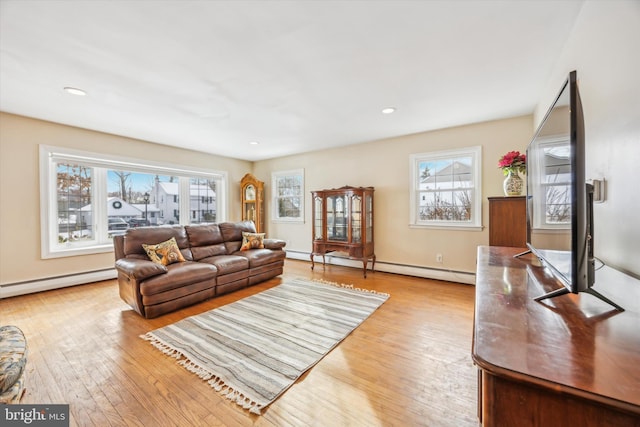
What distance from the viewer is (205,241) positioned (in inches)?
159

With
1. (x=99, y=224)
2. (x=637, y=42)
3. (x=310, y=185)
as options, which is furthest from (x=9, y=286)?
(x=637, y=42)

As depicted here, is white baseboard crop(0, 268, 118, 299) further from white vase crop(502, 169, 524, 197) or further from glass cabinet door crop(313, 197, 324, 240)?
white vase crop(502, 169, 524, 197)

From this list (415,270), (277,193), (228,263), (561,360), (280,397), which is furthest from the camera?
(277,193)

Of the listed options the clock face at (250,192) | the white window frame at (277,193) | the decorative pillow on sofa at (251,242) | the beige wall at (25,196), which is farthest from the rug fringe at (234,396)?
the clock face at (250,192)

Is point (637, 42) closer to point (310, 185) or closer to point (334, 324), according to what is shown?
point (334, 324)

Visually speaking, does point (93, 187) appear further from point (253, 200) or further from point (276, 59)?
point (276, 59)

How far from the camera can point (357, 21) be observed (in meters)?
1.72

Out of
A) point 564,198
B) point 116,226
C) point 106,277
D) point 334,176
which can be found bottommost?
point 106,277

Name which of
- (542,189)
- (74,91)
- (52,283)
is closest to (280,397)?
(542,189)

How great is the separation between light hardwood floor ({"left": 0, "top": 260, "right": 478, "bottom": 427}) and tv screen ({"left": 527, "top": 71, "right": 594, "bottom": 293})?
3.46ft

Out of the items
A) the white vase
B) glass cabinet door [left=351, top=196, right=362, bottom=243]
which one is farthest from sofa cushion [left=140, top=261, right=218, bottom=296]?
the white vase

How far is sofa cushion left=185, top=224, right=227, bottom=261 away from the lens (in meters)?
3.87

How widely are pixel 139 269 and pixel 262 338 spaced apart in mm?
1573
